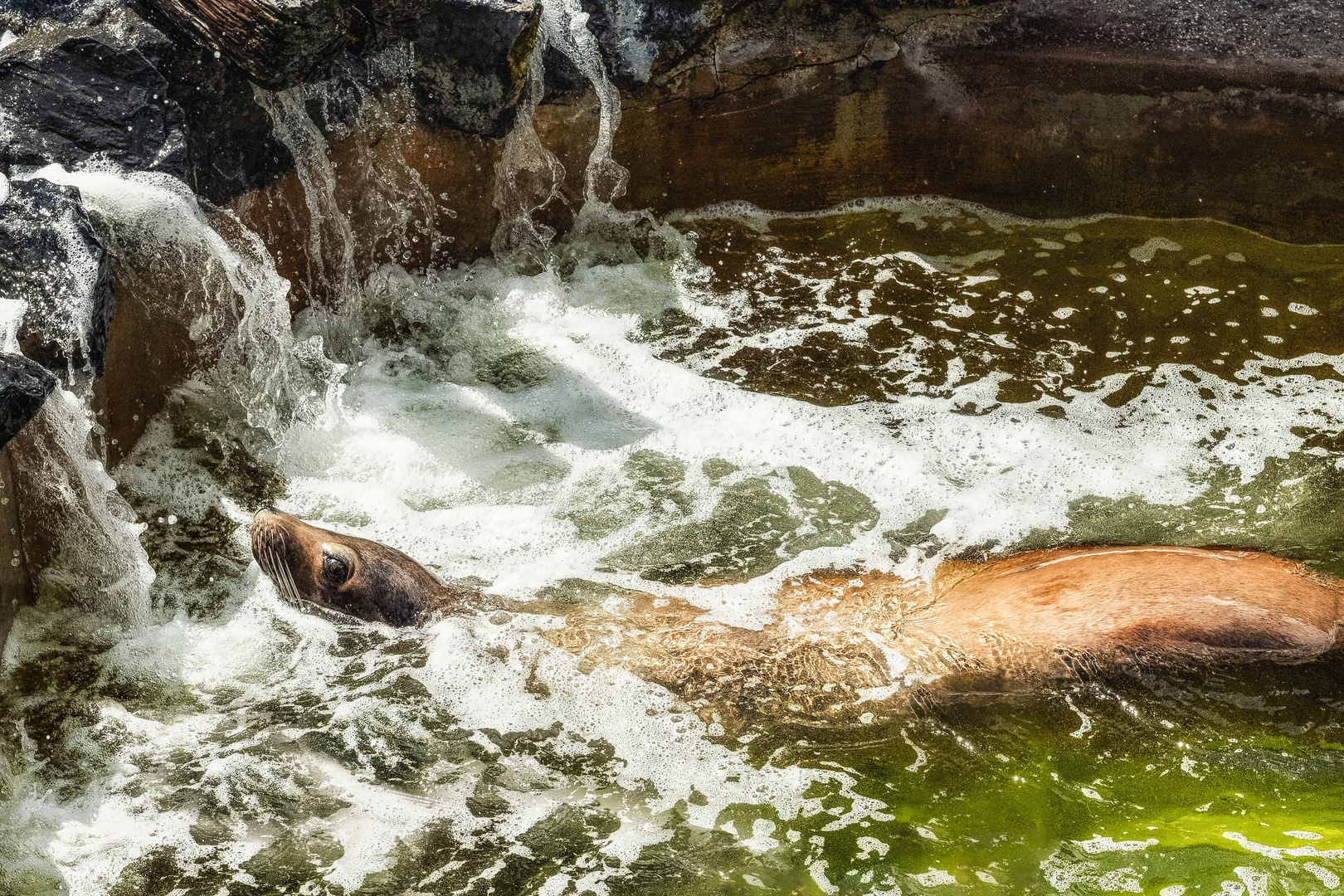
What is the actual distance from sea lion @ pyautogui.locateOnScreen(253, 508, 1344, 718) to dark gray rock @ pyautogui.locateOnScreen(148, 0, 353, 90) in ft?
4.59

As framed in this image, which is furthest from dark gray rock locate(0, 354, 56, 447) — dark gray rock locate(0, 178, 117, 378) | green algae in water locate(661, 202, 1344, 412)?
green algae in water locate(661, 202, 1344, 412)

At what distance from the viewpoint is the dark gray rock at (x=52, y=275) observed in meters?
2.97

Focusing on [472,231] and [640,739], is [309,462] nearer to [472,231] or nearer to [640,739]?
[472,231]

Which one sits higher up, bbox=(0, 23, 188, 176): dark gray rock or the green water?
bbox=(0, 23, 188, 176): dark gray rock

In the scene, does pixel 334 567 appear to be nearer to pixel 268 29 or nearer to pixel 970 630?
pixel 268 29

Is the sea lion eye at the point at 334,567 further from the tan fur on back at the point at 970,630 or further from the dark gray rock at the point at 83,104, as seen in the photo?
the dark gray rock at the point at 83,104

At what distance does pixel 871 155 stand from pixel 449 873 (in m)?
3.63

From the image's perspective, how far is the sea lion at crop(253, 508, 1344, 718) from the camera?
304cm

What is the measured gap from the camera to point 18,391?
2.64 meters

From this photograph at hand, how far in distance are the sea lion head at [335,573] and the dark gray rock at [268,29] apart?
1402 millimetres

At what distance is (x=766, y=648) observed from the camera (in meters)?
3.31

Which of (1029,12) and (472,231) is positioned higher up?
(1029,12)

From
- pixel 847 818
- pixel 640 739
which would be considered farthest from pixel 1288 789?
pixel 640 739

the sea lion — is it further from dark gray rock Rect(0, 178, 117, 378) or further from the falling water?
the falling water
